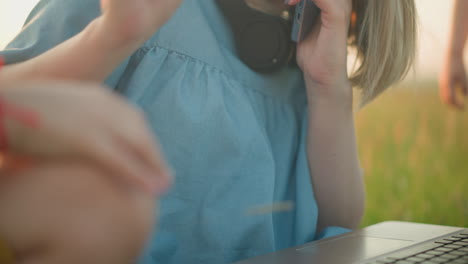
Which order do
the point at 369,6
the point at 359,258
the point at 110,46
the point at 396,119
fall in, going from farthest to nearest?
the point at 396,119 → the point at 369,6 → the point at 359,258 → the point at 110,46

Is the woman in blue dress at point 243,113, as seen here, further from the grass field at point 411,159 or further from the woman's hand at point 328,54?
the grass field at point 411,159

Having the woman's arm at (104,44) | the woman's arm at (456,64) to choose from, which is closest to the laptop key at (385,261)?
the woman's arm at (104,44)

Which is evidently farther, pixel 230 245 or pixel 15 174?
pixel 230 245

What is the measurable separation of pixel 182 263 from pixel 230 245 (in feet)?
0.22

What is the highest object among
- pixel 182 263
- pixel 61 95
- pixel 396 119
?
pixel 61 95

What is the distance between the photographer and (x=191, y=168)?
62 cm

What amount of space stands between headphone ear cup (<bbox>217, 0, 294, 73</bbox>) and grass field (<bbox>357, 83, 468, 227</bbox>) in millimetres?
899

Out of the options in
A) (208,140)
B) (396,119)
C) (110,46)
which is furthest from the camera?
(396,119)

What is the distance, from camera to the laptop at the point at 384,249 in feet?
1.66

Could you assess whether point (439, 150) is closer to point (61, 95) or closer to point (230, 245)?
point (230, 245)

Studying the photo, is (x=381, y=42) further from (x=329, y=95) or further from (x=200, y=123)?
(x=200, y=123)

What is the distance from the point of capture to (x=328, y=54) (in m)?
0.74

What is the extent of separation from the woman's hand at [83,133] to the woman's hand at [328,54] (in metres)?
0.54

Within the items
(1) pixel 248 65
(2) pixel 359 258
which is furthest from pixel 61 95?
(1) pixel 248 65
